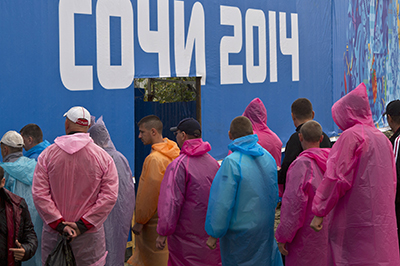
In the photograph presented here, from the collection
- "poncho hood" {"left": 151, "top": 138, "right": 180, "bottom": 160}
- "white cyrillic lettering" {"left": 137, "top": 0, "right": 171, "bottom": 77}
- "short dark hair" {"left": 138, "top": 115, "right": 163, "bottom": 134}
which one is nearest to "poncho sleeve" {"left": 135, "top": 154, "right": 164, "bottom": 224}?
"poncho hood" {"left": 151, "top": 138, "right": 180, "bottom": 160}

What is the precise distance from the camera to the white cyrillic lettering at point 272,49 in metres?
8.46

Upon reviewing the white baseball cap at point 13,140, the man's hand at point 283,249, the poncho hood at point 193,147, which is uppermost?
the white baseball cap at point 13,140

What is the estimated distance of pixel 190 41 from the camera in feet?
22.9

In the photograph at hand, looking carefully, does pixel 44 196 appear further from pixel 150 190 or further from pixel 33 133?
pixel 33 133

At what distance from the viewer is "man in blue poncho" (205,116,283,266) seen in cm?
392

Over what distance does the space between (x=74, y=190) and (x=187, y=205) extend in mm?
1043

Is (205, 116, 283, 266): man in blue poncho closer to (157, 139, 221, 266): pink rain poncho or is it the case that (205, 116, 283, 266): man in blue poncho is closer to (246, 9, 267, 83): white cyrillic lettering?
(157, 139, 221, 266): pink rain poncho

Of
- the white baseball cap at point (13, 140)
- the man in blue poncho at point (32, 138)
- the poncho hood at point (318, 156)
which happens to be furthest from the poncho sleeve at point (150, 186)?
the poncho hood at point (318, 156)

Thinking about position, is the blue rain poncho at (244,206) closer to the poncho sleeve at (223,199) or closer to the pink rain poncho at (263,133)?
the poncho sleeve at (223,199)

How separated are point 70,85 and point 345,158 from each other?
329cm

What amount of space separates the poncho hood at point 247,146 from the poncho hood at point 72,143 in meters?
1.22

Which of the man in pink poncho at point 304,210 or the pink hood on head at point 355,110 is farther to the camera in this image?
the pink hood on head at point 355,110

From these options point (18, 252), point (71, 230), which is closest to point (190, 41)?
point (71, 230)

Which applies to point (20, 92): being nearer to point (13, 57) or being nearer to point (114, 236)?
point (13, 57)
